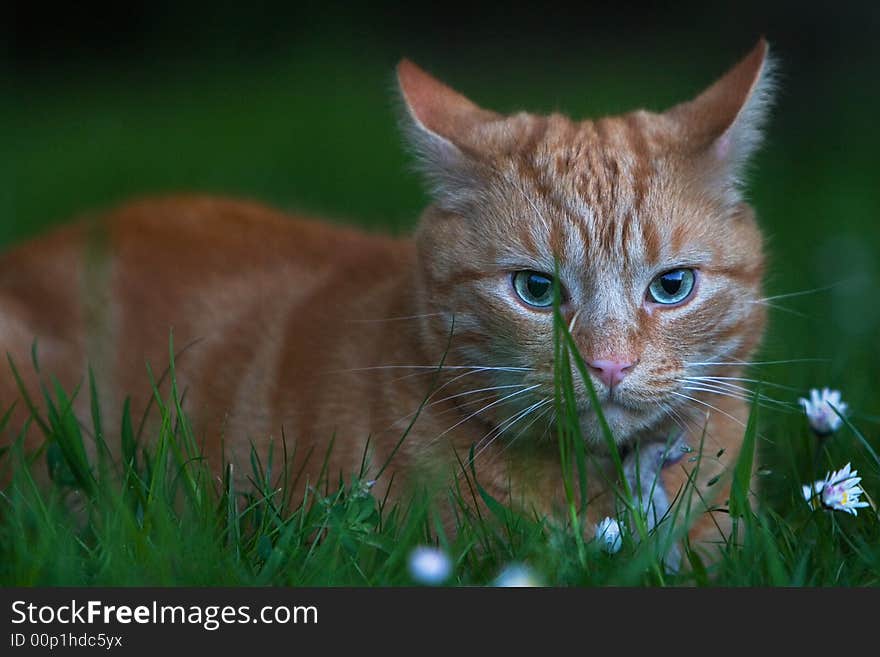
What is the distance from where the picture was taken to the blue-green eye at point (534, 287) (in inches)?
102

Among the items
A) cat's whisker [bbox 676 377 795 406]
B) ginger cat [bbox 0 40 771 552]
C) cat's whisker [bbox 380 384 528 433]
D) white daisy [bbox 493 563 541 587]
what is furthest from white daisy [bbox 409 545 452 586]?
cat's whisker [bbox 676 377 795 406]

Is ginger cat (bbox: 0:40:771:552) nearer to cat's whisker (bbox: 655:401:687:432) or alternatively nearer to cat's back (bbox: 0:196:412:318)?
cat's whisker (bbox: 655:401:687:432)

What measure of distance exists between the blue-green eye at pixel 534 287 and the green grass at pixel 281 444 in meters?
0.24

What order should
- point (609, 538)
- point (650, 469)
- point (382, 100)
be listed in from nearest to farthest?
point (609, 538), point (650, 469), point (382, 100)

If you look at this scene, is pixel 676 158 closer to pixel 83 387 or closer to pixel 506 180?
pixel 506 180

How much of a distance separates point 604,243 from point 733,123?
47 cm

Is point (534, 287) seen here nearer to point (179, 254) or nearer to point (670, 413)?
point (670, 413)

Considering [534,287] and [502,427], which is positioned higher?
[534,287]

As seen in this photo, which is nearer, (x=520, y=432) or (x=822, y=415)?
(x=520, y=432)

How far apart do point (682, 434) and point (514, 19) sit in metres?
10.7

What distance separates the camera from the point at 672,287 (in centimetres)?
258

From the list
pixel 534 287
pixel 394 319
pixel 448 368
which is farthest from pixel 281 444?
pixel 534 287

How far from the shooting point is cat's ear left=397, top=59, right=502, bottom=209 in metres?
2.77

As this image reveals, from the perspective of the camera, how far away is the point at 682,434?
272 centimetres
